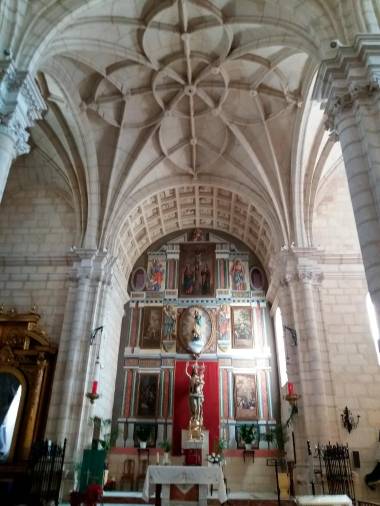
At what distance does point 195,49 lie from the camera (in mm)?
12156

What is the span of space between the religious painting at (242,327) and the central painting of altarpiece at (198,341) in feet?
0.14

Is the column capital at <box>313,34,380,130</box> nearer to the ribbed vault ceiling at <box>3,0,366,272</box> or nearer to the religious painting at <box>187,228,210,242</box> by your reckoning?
the ribbed vault ceiling at <box>3,0,366,272</box>

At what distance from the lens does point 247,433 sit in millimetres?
15352

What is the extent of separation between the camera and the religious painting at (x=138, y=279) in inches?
739

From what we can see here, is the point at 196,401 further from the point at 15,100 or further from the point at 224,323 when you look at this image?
the point at 15,100

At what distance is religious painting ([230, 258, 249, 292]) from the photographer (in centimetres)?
1861

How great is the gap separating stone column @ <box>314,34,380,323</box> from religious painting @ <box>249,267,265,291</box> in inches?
450

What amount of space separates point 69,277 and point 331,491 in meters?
10.0

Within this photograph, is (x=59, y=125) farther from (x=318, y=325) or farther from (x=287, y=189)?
(x=318, y=325)

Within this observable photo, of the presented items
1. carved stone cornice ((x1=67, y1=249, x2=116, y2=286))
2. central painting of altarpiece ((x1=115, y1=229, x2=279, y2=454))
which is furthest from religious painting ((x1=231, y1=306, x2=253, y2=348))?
carved stone cornice ((x1=67, y1=249, x2=116, y2=286))

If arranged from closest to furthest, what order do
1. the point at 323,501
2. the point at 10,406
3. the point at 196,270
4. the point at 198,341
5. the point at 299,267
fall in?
the point at 323,501 < the point at 10,406 < the point at 299,267 < the point at 198,341 < the point at 196,270

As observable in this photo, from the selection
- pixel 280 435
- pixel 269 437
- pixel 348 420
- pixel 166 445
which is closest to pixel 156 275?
pixel 166 445

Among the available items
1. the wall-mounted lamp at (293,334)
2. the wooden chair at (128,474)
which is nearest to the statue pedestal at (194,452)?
the wooden chair at (128,474)

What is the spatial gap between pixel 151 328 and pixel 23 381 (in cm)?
658
